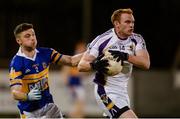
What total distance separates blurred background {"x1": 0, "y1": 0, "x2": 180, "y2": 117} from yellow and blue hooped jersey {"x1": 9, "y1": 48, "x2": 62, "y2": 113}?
910 cm

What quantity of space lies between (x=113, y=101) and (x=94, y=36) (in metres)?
10.2

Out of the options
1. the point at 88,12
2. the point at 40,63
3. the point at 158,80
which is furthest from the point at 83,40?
the point at 40,63

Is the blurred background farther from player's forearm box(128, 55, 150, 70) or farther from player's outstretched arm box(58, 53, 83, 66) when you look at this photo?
player's forearm box(128, 55, 150, 70)

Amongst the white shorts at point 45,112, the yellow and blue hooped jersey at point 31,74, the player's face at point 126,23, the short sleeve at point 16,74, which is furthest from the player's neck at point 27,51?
the player's face at point 126,23

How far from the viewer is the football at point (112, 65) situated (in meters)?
8.67

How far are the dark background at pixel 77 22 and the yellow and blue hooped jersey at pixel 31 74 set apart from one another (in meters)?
10.1

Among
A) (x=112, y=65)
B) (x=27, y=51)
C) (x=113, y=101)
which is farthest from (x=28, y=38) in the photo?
(x=113, y=101)

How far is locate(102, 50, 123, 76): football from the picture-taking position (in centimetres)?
867

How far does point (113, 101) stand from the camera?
355 inches

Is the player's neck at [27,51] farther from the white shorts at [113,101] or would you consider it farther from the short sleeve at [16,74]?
the white shorts at [113,101]

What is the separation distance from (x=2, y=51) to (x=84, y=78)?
2.51 meters

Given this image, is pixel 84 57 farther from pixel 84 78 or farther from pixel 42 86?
pixel 84 78

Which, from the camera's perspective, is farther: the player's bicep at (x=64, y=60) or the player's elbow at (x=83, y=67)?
the player's bicep at (x=64, y=60)

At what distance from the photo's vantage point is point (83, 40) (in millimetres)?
19359
